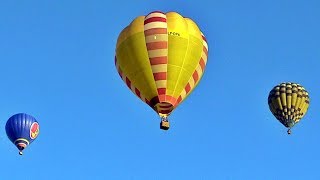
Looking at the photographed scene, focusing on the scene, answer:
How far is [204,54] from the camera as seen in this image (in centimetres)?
3969

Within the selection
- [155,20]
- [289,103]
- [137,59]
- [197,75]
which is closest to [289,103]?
[289,103]

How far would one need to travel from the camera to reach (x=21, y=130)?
53094 millimetres

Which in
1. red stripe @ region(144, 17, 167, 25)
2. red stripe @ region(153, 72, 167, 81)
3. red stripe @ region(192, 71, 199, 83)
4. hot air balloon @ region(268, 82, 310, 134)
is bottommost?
red stripe @ region(153, 72, 167, 81)

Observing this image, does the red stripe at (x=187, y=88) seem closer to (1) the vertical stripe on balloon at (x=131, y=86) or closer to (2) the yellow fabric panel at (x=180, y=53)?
(2) the yellow fabric panel at (x=180, y=53)

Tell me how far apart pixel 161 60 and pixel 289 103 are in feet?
45.9

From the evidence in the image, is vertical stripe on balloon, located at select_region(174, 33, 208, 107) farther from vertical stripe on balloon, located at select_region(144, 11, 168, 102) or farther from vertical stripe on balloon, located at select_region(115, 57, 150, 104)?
vertical stripe on balloon, located at select_region(115, 57, 150, 104)

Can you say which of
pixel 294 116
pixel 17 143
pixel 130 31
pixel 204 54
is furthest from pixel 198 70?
pixel 17 143

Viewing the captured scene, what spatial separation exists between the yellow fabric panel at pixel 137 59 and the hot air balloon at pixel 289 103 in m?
13.7

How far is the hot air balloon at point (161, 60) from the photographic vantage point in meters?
37.6

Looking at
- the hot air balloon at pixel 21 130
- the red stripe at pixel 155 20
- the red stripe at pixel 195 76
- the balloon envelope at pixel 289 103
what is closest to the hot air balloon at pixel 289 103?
the balloon envelope at pixel 289 103

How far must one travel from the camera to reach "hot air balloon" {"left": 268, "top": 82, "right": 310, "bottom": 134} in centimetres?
4875

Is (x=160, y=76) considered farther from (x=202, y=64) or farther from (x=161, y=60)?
(x=202, y=64)

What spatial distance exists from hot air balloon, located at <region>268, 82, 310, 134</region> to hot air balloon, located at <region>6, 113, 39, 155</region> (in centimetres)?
1686

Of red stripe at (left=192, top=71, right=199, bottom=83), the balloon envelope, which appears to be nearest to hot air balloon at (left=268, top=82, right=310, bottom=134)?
the balloon envelope
